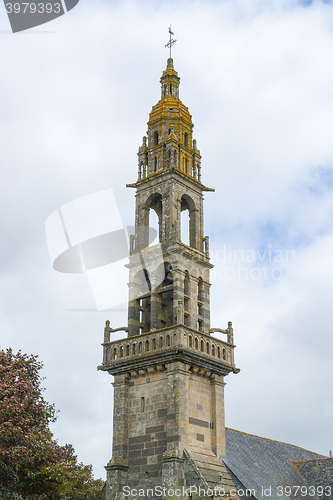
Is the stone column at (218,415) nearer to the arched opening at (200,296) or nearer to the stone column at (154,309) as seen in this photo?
the arched opening at (200,296)

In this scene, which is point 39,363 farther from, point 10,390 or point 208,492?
point 208,492

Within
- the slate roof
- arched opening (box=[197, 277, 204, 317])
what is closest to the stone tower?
arched opening (box=[197, 277, 204, 317])

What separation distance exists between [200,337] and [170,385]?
2803 millimetres

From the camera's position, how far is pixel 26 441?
23203mm

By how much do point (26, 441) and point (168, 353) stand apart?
22.0 feet

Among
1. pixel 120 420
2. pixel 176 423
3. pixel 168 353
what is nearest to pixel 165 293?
pixel 168 353

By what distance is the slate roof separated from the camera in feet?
88.4

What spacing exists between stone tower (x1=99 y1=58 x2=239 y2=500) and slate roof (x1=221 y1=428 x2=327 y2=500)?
150cm

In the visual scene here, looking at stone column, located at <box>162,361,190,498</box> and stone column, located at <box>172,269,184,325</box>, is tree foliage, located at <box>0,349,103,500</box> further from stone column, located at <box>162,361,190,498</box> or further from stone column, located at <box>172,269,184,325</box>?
stone column, located at <box>172,269,184,325</box>

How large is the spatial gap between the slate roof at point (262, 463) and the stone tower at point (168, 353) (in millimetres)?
1502

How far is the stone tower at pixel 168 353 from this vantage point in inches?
975

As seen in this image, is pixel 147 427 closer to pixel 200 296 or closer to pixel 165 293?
pixel 165 293

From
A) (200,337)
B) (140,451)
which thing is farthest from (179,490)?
(200,337)

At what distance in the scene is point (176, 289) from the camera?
2766 cm
